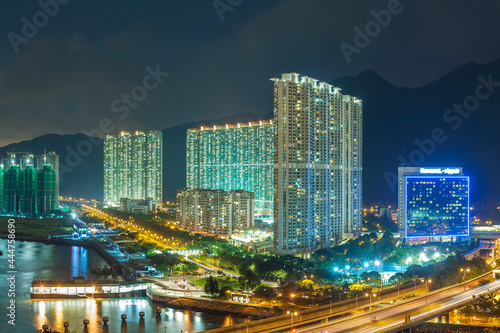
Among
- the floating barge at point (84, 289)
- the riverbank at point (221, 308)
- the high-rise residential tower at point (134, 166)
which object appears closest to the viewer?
the riverbank at point (221, 308)

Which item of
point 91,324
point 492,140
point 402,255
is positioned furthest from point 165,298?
point 492,140

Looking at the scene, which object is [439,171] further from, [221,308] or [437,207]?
[221,308]

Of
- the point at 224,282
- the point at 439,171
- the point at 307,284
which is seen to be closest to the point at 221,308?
the point at 224,282

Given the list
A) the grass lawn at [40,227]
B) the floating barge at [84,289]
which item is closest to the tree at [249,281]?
the floating barge at [84,289]

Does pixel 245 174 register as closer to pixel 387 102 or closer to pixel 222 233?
pixel 222 233

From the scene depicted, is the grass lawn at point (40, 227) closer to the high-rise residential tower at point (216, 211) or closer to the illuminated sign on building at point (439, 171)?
the high-rise residential tower at point (216, 211)
